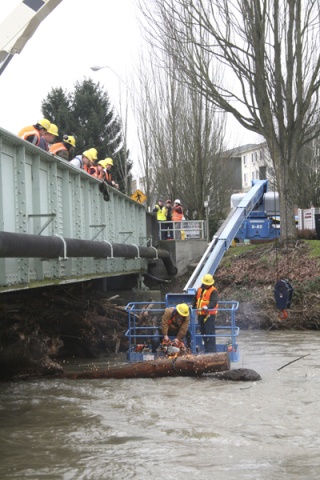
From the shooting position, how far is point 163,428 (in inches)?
374

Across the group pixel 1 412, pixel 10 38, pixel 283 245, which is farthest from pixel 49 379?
pixel 283 245

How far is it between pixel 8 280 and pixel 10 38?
3.37 meters

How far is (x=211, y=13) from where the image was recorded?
2428 cm

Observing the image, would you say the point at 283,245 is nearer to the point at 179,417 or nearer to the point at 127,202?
the point at 127,202

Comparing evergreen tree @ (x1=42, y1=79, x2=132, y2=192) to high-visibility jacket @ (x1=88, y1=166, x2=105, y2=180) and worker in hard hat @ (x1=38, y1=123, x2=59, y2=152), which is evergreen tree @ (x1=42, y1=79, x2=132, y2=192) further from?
worker in hard hat @ (x1=38, y1=123, x2=59, y2=152)

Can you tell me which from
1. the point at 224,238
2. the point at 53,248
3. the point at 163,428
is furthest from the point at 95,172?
the point at 163,428

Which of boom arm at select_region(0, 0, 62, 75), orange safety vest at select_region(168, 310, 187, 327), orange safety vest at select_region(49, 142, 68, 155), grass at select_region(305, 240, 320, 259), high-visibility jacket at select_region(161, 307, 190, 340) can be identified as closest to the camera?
boom arm at select_region(0, 0, 62, 75)

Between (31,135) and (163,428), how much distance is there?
17.8 feet

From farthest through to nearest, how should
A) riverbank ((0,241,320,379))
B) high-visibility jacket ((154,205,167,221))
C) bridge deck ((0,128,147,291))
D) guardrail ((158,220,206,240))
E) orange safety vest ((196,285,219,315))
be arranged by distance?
high-visibility jacket ((154,205,167,221))
guardrail ((158,220,206,240))
orange safety vest ((196,285,219,315))
riverbank ((0,241,320,379))
bridge deck ((0,128,147,291))

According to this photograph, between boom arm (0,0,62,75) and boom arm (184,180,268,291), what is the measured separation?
6741mm

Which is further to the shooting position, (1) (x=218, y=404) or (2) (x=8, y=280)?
(1) (x=218, y=404)

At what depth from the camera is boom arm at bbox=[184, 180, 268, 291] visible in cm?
1641

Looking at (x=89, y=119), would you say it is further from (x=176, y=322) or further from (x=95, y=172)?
(x=176, y=322)

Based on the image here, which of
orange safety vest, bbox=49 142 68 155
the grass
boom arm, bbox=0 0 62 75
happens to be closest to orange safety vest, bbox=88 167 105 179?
orange safety vest, bbox=49 142 68 155
